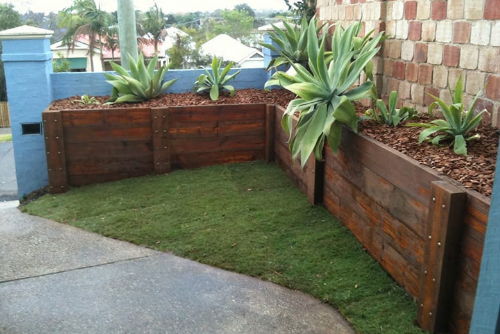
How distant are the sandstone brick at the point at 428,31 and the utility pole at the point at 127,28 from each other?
383cm

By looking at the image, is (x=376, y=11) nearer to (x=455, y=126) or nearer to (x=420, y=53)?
(x=420, y=53)

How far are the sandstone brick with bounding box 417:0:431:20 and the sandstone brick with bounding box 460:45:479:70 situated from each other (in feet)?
1.90

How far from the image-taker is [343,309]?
10.6ft

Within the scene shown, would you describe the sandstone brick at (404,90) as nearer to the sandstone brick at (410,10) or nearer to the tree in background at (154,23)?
the sandstone brick at (410,10)

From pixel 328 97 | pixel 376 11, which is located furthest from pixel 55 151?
pixel 376 11

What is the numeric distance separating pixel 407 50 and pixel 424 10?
16.7 inches

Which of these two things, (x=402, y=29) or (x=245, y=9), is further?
(x=245, y=9)

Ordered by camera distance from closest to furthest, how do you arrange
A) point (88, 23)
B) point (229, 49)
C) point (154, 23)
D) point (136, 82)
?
point (136, 82)
point (229, 49)
point (88, 23)
point (154, 23)

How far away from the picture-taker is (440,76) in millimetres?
4336

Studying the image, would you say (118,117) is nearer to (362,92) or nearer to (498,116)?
(362,92)

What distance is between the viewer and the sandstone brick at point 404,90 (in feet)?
15.8

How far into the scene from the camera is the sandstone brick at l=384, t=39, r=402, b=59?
4958 mm

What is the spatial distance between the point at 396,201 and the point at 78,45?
4192 cm

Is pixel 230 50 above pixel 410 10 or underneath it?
underneath
